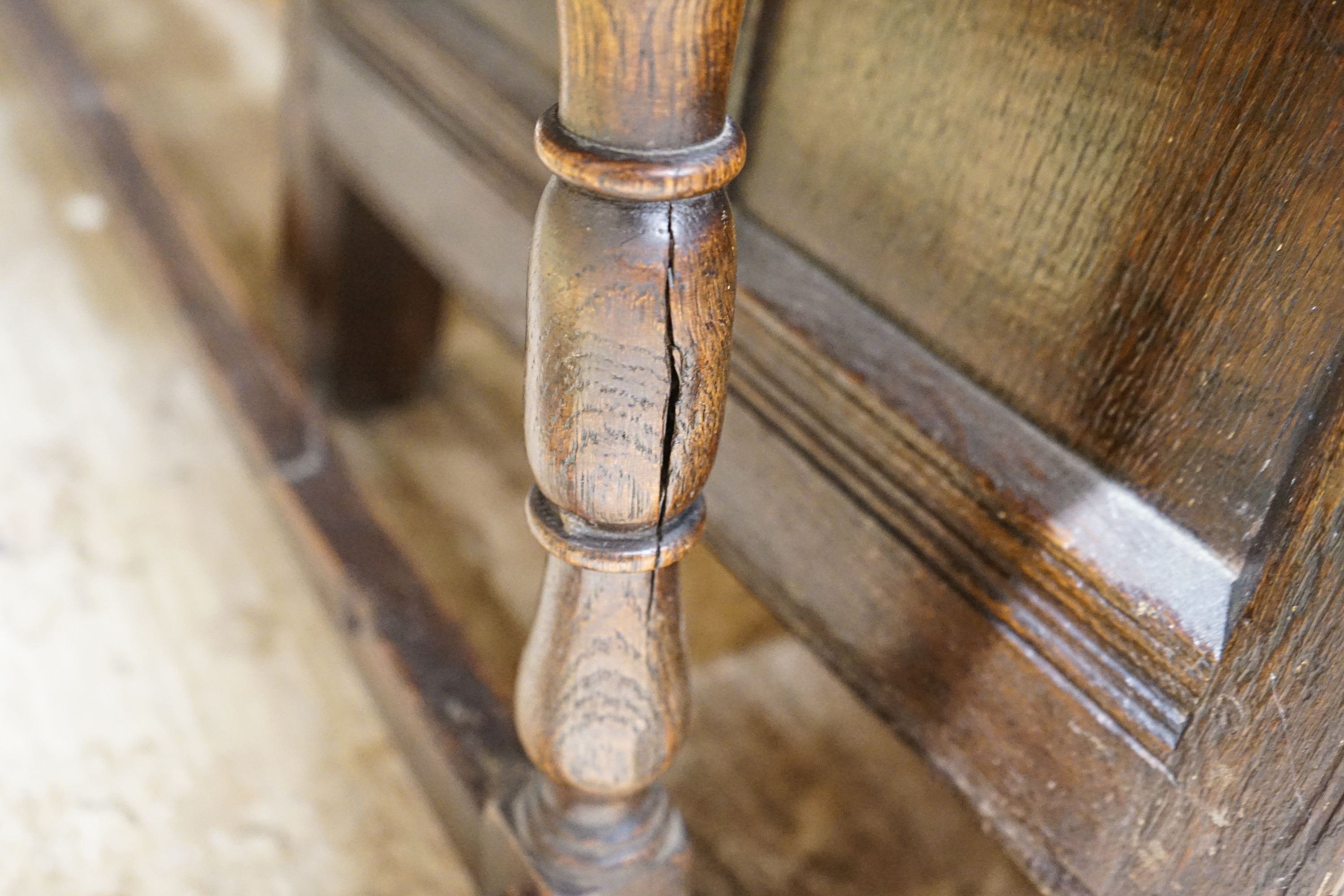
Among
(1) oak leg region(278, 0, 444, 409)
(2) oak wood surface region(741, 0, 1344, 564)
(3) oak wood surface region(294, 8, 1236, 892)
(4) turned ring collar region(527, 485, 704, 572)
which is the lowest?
(1) oak leg region(278, 0, 444, 409)

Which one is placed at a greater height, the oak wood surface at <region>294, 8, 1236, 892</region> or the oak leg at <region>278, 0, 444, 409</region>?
the oak wood surface at <region>294, 8, 1236, 892</region>

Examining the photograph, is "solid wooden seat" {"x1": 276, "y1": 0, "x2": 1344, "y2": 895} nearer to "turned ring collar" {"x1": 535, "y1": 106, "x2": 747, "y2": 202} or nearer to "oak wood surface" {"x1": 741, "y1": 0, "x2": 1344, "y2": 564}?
"oak wood surface" {"x1": 741, "y1": 0, "x2": 1344, "y2": 564}

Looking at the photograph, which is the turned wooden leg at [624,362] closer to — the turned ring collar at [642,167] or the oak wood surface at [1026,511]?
the turned ring collar at [642,167]

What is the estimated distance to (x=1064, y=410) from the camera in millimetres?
505

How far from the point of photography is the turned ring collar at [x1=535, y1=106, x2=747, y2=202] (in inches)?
14.2

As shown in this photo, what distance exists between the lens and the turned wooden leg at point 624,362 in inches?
14.2

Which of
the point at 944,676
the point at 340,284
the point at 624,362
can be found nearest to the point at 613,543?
the point at 624,362

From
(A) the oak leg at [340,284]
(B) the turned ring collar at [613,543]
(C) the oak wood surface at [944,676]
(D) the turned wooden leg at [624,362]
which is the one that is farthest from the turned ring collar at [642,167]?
(A) the oak leg at [340,284]

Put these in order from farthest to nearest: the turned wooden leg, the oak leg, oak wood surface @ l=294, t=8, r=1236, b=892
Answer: the oak leg
oak wood surface @ l=294, t=8, r=1236, b=892
the turned wooden leg

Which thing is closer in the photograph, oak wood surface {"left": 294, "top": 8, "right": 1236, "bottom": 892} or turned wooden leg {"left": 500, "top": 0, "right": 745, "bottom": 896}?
turned wooden leg {"left": 500, "top": 0, "right": 745, "bottom": 896}

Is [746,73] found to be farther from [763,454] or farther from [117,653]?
[117,653]

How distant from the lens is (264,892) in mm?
697

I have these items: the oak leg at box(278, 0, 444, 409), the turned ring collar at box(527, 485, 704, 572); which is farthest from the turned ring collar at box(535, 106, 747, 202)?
the oak leg at box(278, 0, 444, 409)

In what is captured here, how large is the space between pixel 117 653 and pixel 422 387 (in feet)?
1.52
